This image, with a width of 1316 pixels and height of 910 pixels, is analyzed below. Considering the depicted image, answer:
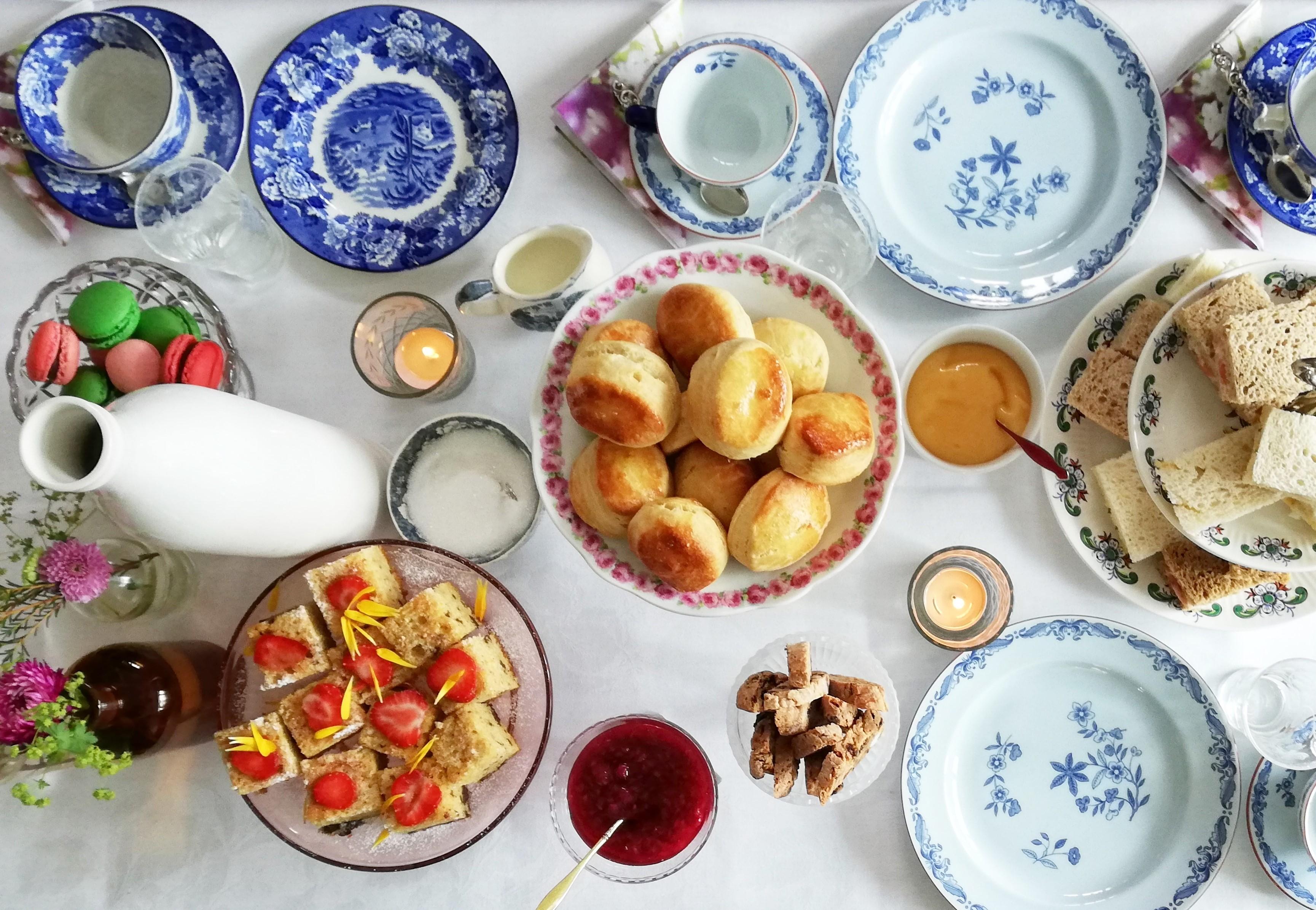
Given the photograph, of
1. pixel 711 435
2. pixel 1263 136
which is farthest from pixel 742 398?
pixel 1263 136

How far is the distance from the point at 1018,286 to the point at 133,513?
3.76 feet

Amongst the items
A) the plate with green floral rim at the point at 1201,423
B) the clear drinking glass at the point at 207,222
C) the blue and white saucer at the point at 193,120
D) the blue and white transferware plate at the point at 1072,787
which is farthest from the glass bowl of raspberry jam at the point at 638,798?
the blue and white saucer at the point at 193,120

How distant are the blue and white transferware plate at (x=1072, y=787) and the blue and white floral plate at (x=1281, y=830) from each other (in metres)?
0.04

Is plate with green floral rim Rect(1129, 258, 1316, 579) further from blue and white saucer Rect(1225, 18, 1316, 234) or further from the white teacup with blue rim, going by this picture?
the white teacup with blue rim

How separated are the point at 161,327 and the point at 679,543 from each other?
752mm

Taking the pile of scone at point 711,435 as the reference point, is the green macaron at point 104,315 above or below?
below

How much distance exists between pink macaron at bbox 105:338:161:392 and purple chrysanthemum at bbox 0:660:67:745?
0.35m

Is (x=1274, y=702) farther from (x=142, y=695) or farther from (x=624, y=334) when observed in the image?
(x=142, y=695)

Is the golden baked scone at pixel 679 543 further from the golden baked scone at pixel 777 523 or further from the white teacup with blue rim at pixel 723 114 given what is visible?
the white teacup with blue rim at pixel 723 114

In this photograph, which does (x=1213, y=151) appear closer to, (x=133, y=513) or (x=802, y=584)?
(x=802, y=584)

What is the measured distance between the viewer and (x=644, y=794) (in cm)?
113

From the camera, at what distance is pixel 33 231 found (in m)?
1.30

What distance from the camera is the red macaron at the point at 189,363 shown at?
3.58 feet

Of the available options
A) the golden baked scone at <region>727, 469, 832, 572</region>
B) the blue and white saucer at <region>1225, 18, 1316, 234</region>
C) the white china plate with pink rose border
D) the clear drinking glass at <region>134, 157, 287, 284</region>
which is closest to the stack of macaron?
the clear drinking glass at <region>134, 157, 287, 284</region>
